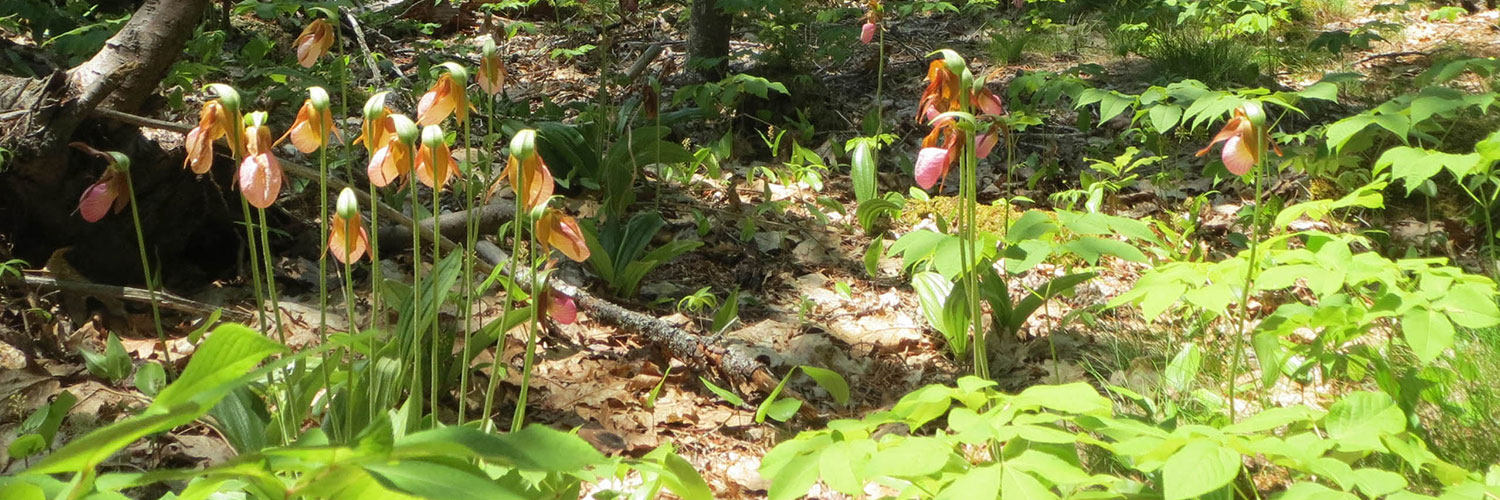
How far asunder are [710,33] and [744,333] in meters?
2.30

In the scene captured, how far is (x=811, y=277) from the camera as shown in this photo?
332 centimetres

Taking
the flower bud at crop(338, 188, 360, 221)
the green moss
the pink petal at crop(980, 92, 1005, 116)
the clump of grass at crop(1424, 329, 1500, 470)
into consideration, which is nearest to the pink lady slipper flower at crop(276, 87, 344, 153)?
the flower bud at crop(338, 188, 360, 221)

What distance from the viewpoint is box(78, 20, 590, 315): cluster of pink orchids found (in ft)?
4.59

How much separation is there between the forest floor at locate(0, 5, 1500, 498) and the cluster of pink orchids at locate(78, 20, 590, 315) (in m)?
0.78

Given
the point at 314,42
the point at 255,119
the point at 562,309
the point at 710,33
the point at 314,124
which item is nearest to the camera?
the point at 255,119

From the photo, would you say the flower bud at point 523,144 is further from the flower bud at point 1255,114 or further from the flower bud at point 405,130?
the flower bud at point 1255,114

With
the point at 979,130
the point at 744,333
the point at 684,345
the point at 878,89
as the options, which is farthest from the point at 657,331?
the point at 878,89

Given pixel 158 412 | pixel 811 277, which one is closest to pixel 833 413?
pixel 811 277

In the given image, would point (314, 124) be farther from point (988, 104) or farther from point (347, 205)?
point (988, 104)

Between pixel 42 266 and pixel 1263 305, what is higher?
pixel 42 266

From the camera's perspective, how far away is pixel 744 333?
2.84 meters

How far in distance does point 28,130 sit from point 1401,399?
3139mm

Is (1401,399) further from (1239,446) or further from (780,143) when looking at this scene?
(780,143)

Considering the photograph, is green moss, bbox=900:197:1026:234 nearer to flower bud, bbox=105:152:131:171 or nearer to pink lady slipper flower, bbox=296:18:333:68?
pink lady slipper flower, bbox=296:18:333:68
